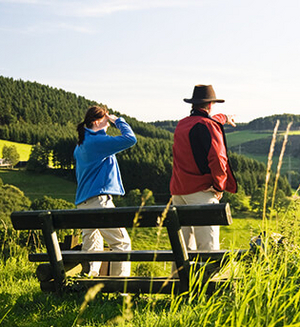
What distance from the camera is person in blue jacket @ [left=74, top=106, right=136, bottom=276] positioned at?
462 cm

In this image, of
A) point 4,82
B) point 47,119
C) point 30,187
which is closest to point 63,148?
point 30,187

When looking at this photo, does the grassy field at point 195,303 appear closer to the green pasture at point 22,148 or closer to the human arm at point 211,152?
the human arm at point 211,152

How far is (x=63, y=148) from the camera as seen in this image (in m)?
96.1

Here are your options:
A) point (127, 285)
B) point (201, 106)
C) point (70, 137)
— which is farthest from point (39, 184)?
point (127, 285)

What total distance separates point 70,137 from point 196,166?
95.8 meters

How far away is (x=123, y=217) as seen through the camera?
11.6ft

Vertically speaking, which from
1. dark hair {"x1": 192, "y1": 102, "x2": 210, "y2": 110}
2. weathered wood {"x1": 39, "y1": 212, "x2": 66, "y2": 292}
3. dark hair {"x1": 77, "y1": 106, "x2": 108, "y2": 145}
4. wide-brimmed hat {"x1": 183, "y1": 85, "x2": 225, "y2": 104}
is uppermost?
wide-brimmed hat {"x1": 183, "y1": 85, "x2": 225, "y2": 104}

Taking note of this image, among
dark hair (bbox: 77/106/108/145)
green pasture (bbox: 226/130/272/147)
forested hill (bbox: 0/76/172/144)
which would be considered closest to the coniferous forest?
forested hill (bbox: 0/76/172/144)

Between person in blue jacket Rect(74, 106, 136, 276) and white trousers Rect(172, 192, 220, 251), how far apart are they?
0.60 metres

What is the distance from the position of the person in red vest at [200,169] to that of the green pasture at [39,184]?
8454cm

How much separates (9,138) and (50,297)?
420ft

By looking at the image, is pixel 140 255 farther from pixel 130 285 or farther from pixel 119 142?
pixel 119 142

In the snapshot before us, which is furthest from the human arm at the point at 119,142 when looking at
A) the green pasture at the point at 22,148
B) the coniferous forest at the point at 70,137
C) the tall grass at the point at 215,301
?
the green pasture at the point at 22,148

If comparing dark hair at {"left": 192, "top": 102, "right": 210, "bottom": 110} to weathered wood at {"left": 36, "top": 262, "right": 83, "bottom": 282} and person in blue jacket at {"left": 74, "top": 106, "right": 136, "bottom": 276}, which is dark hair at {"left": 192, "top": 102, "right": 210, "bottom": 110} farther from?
weathered wood at {"left": 36, "top": 262, "right": 83, "bottom": 282}
